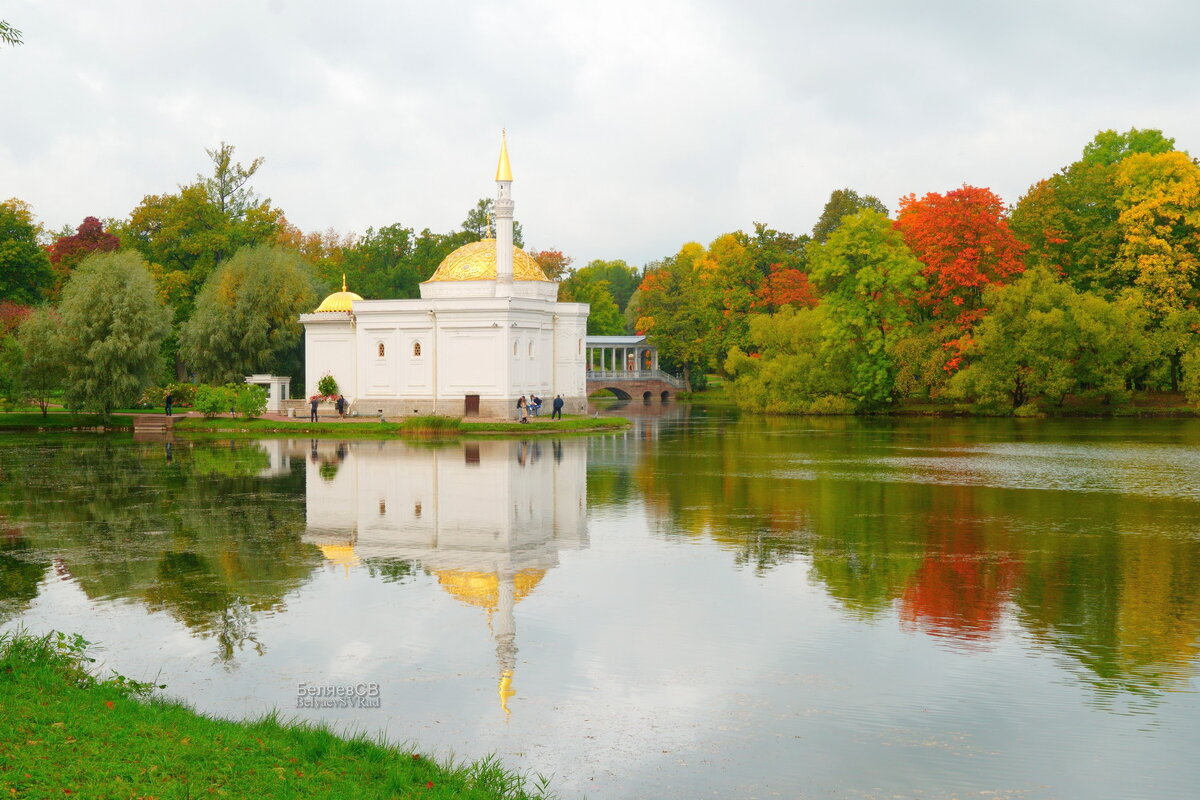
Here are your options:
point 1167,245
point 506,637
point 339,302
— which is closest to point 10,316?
point 339,302

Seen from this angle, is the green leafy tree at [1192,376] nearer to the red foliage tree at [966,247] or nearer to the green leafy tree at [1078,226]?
the green leafy tree at [1078,226]

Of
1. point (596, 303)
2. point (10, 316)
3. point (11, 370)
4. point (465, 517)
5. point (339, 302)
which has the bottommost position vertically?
point (465, 517)

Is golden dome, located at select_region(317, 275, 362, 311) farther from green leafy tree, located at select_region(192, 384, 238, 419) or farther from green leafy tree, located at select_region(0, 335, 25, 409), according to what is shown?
green leafy tree, located at select_region(0, 335, 25, 409)

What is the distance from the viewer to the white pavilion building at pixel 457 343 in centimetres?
5009

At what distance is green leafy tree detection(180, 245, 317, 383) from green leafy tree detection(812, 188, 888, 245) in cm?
4879

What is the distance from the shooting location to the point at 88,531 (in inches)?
738

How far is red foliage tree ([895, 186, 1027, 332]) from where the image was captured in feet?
193

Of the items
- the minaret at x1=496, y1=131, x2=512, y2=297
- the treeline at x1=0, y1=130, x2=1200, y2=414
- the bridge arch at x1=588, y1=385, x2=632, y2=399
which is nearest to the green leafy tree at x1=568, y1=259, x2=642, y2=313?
the bridge arch at x1=588, y1=385, x2=632, y2=399

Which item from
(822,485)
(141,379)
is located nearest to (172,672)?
(822,485)

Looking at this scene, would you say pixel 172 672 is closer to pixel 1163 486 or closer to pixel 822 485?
pixel 822 485

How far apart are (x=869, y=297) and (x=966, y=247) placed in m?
5.70

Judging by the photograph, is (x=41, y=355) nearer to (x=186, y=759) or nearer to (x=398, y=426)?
(x=398, y=426)

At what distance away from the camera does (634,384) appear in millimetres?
91000

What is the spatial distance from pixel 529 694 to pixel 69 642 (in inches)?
188
